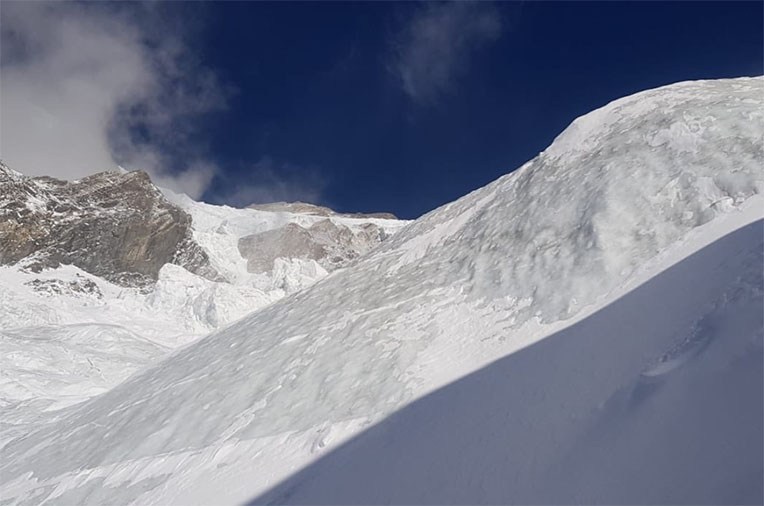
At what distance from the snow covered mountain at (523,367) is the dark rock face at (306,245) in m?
63.7

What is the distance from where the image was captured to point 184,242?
210 ft

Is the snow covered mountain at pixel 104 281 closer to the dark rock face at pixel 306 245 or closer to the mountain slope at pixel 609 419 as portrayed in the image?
the dark rock face at pixel 306 245

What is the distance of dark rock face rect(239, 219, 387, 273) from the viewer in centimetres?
7919

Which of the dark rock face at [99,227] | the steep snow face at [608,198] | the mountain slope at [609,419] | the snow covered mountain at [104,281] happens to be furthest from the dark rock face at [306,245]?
the mountain slope at [609,419]

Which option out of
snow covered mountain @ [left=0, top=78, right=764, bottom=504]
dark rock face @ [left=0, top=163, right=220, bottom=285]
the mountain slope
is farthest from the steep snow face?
dark rock face @ [left=0, top=163, right=220, bottom=285]

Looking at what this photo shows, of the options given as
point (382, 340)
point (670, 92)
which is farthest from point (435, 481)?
point (670, 92)

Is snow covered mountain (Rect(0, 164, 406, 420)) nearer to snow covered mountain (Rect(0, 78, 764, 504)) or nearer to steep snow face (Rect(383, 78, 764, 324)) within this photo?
snow covered mountain (Rect(0, 78, 764, 504))

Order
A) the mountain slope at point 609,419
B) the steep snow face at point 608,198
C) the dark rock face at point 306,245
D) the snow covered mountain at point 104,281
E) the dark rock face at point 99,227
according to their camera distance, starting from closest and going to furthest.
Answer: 1. the mountain slope at point 609,419
2. the steep snow face at point 608,198
3. the snow covered mountain at point 104,281
4. the dark rock face at point 99,227
5. the dark rock face at point 306,245

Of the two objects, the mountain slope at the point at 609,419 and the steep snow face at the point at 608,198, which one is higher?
the steep snow face at the point at 608,198

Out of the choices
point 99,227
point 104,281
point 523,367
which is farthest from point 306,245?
point 523,367

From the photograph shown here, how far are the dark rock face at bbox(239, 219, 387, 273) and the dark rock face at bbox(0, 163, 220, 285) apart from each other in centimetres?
1291

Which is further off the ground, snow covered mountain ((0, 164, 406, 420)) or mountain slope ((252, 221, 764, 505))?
snow covered mountain ((0, 164, 406, 420))

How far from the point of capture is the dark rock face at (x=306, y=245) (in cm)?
7919

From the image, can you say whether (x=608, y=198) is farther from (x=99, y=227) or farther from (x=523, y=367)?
(x=99, y=227)
